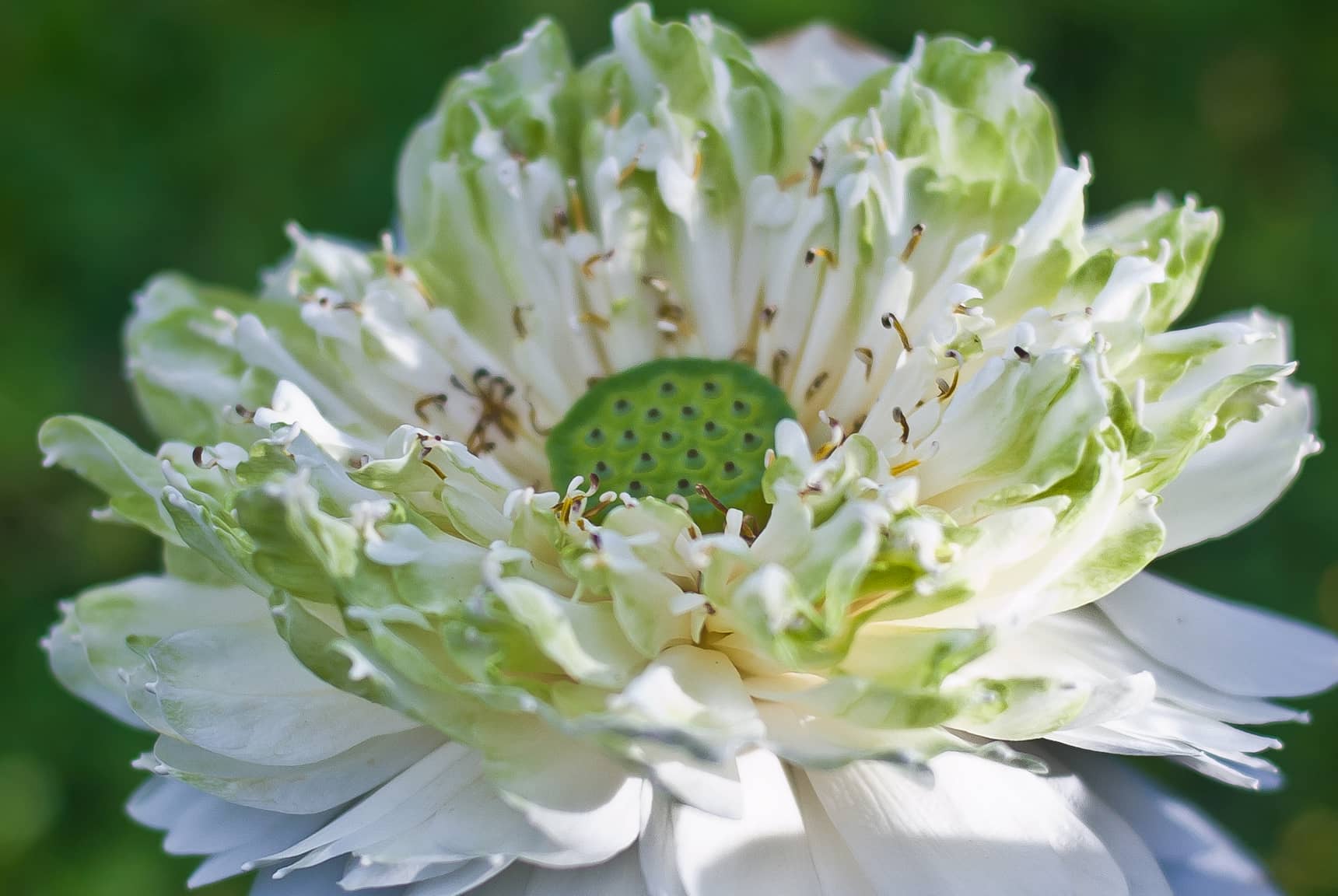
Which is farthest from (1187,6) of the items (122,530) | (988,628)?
(122,530)

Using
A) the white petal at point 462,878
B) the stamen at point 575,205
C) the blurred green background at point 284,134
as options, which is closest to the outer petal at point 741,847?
the white petal at point 462,878

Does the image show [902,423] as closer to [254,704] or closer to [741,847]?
[741,847]

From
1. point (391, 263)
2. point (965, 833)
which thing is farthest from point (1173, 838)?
point (391, 263)

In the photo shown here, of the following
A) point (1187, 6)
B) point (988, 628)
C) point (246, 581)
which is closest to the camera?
point (988, 628)

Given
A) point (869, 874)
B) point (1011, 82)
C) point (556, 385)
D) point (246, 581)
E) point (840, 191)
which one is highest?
point (1011, 82)

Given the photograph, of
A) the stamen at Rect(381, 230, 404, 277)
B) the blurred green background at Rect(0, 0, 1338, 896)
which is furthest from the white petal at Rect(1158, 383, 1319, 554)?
the blurred green background at Rect(0, 0, 1338, 896)

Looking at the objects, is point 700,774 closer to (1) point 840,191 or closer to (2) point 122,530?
(1) point 840,191

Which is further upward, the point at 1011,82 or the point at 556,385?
the point at 1011,82

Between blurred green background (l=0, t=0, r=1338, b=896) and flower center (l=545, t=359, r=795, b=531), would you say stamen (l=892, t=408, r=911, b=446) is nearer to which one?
flower center (l=545, t=359, r=795, b=531)
